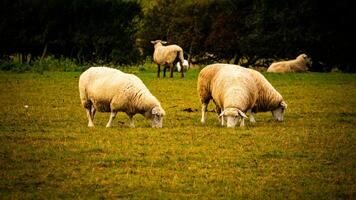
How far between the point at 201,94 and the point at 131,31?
2658 cm

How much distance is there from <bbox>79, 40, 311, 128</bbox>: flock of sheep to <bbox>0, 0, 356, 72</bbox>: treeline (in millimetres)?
24965

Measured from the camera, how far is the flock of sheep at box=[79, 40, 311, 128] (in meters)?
15.7

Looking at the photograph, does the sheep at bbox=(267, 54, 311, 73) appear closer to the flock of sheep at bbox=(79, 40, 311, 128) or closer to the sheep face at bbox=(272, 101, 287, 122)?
the sheep face at bbox=(272, 101, 287, 122)

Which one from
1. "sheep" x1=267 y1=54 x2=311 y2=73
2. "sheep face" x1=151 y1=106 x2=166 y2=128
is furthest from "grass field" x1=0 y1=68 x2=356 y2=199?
"sheep" x1=267 y1=54 x2=311 y2=73

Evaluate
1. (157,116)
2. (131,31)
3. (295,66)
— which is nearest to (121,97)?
(157,116)

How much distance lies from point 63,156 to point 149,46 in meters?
38.8

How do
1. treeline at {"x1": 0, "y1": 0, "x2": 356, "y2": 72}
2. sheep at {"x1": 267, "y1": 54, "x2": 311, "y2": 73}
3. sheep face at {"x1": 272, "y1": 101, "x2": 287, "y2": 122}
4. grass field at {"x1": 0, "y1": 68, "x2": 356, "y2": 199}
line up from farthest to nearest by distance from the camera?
treeline at {"x1": 0, "y1": 0, "x2": 356, "y2": 72} → sheep at {"x1": 267, "y1": 54, "x2": 311, "y2": 73} → sheep face at {"x1": 272, "y1": 101, "x2": 287, "y2": 122} → grass field at {"x1": 0, "y1": 68, "x2": 356, "y2": 199}

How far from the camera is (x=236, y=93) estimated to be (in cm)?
1596

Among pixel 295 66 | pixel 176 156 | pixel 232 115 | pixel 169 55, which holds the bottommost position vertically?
pixel 295 66

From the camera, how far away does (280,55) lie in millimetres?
46844

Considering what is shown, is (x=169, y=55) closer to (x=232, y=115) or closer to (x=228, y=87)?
(x=228, y=87)

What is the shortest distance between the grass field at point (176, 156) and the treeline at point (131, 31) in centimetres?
2146

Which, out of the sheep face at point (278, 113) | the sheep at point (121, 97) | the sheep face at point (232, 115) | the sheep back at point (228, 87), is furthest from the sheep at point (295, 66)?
the sheep at point (121, 97)

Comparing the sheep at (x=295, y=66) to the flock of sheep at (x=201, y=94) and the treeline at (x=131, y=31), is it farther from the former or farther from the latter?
the flock of sheep at (x=201, y=94)
